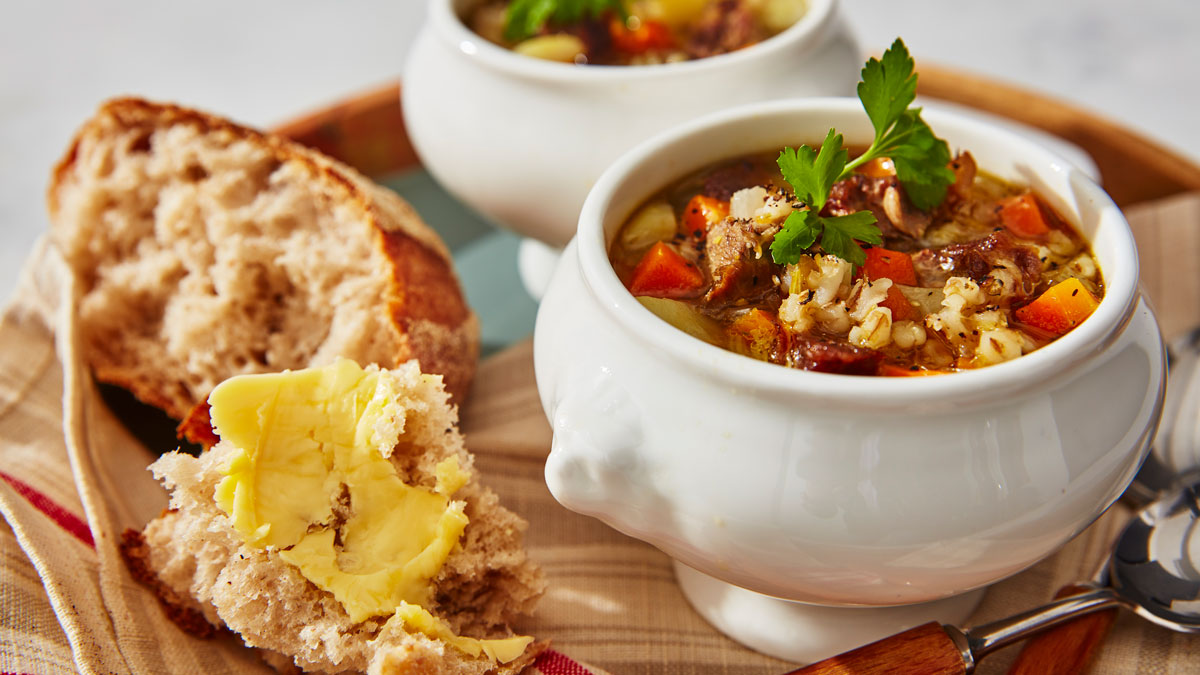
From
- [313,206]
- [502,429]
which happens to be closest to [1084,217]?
[502,429]

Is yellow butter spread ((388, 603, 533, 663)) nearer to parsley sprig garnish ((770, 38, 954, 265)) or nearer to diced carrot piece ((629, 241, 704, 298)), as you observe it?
diced carrot piece ((629, 241, 704, 298))

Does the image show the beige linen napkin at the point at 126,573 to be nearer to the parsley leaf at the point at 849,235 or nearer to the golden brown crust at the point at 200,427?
the golden brown crust at the point at 200,427

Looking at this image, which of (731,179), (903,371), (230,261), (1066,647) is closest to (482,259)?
(230,261)

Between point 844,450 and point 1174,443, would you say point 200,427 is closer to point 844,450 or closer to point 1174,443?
point 844,450

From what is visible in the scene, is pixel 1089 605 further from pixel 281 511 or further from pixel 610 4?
pixel 610 4

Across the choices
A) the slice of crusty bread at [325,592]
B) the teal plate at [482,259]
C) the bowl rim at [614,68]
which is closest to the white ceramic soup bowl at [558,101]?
the bowl rim at [614,68]
